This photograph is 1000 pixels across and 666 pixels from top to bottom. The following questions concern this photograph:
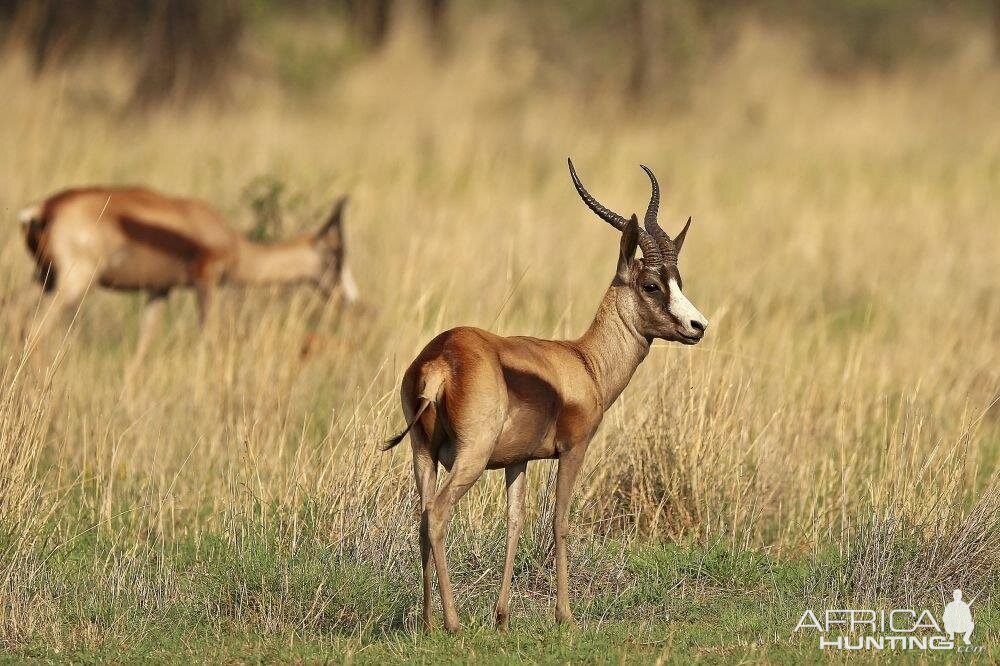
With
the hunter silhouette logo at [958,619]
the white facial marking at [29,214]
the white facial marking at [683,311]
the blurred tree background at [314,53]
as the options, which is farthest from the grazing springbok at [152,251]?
the blurred tree background at [314,53]

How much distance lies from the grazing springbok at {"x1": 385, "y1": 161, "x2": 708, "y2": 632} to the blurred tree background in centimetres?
1492

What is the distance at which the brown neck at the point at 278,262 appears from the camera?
12.1 m

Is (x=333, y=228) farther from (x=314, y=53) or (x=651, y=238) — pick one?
(x=314, y=53)

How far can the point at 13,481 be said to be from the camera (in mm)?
6824

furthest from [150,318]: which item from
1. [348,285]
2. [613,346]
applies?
[613,346]

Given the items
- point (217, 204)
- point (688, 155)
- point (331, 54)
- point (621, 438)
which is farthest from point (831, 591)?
point (331, 54)

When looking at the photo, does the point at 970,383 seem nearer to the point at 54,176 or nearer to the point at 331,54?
the point at 54,176

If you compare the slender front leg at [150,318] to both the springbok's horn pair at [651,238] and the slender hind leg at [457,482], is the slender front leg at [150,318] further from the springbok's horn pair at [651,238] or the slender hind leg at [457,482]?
the slender hind leg at [457,482]

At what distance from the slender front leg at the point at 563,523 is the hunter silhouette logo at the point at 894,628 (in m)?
0.93

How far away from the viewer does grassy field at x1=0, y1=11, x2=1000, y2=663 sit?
635 centimetres

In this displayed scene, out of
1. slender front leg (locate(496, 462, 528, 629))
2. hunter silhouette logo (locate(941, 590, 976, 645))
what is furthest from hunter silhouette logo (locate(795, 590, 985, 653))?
slender front leg (locate(496, 462, 528, 629))

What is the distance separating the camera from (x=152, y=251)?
11.3 metres

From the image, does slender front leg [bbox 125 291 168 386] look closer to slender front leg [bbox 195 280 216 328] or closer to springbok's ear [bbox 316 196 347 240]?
slender front leg [bbox 195 280 216 328]

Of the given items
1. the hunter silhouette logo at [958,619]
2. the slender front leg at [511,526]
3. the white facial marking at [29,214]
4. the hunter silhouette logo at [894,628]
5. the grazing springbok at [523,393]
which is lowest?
the hunter silhouette logo at [894,628]
